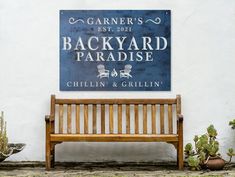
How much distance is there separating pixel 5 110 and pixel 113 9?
2042 millimetres

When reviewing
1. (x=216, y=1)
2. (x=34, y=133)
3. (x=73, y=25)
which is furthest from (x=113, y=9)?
(x=34, y=133)

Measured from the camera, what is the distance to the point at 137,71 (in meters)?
8.52

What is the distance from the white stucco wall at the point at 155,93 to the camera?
8508mm

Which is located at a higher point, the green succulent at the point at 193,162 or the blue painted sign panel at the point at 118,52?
the blue painted sign panel at the point at 118,52

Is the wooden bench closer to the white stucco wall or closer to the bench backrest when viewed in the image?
the bench backrest

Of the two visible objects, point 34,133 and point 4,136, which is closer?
point 4,136

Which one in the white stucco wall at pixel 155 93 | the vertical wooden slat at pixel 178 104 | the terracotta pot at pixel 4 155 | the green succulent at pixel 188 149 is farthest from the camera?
the white stucco wall at pixel 155 93

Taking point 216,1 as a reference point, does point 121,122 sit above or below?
below

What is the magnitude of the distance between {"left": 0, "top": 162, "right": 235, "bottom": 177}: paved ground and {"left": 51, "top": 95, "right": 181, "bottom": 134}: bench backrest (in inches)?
18.0

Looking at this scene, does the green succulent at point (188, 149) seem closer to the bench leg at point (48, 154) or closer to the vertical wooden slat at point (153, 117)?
the vertical wooden slat at point (153, 117)

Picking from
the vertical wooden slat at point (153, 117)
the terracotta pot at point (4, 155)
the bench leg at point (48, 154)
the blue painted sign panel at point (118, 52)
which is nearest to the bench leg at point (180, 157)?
the vertical wooden slat at point (153, 117)

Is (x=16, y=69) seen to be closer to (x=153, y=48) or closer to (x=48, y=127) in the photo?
(x=48, y=127)

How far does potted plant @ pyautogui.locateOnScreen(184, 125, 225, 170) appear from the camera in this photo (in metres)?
7.94

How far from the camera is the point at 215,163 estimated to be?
313 inches
